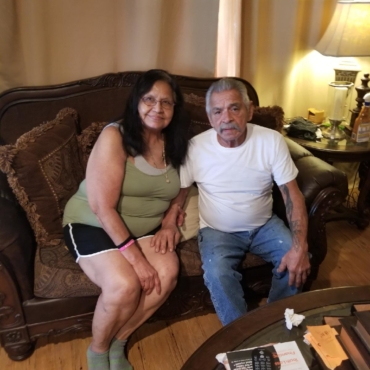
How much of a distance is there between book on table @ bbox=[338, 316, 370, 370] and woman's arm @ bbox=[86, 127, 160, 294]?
2.41ft

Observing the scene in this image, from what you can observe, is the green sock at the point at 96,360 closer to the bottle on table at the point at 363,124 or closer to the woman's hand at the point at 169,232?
the woman's hand at the point at 169,232

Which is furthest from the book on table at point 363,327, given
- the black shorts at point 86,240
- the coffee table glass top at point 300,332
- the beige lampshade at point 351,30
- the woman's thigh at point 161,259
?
the beige lampshade at point 351,30

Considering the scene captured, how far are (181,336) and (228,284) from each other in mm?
434

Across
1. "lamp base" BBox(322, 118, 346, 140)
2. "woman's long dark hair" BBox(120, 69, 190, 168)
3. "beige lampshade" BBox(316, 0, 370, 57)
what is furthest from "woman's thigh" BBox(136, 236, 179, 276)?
"beige lampshade" BBox(316, 0, 370, 57)

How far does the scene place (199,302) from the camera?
70.1 inches

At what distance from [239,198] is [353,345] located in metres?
0.81

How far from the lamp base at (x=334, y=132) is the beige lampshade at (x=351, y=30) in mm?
376

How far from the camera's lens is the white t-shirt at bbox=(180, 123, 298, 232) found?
5.41 ft

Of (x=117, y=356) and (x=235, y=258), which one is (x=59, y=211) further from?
(x=235, y=258)

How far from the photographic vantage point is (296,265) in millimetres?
1564

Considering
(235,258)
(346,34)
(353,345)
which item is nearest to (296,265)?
(235,258)

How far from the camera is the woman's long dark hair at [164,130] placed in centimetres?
156

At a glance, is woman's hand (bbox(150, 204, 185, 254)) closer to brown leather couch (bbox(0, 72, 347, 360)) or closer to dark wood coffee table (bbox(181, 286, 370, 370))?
brown leather couch (bbox(0, 72, 347, 360))

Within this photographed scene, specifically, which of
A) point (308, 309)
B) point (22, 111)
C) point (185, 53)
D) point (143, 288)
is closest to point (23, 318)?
point (143, 288)
